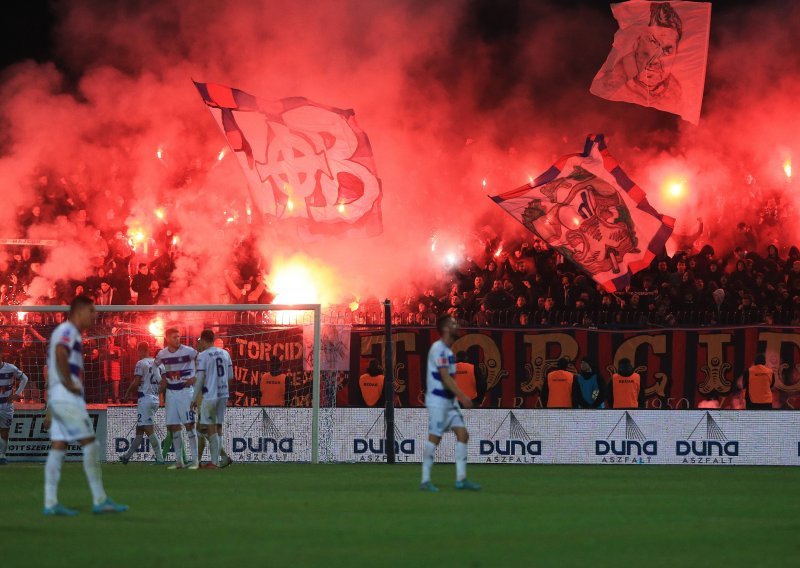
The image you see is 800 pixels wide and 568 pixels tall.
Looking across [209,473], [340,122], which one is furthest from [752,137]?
[209,473]

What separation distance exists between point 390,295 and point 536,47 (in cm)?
1137

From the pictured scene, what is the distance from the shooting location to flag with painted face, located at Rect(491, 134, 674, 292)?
20.2 meters

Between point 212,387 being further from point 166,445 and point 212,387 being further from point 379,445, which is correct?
point 379,445

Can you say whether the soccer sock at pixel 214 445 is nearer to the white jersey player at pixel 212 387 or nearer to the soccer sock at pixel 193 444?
the white jersey player at pixel 212 387

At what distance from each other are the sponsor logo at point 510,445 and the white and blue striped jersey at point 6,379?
23.8ft

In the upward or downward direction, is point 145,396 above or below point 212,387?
below

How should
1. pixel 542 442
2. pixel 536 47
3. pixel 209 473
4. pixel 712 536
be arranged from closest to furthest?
pixel 712 536, pixel 209 473, pixel 542 442, pixel 536 47

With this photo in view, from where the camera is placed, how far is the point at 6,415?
18.7 meters

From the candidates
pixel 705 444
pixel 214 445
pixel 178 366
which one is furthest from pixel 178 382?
pixel 705 444

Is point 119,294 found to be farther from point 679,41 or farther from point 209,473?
point 679,41

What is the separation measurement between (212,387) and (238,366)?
10.3ft

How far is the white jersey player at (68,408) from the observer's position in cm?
984

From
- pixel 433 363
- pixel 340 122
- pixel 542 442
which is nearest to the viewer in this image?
pixel 433 363

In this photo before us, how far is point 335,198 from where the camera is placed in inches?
853
